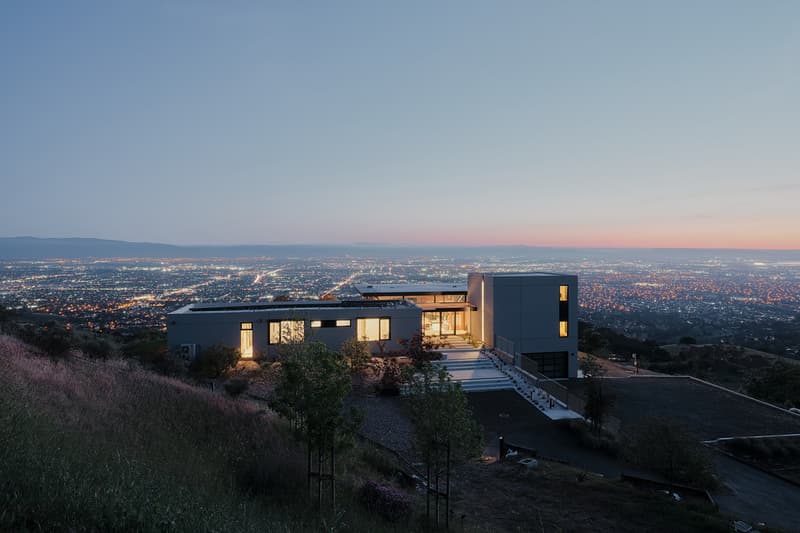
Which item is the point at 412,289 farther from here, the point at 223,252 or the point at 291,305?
the point at 223,252

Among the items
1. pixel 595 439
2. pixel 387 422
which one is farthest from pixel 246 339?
pixel 595 439

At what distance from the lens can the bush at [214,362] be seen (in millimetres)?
17609

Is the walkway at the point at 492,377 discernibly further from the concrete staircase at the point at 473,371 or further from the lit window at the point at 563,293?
the lit window at the point at 563,293

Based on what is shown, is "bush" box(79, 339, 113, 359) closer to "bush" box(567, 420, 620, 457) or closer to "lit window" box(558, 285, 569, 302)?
"bush" box(567, 420, 620, 457)

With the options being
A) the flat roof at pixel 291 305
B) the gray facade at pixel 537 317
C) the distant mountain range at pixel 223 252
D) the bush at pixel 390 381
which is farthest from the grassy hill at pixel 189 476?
the distant mountain range at pixel 223 252

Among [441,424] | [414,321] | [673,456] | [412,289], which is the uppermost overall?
[412,289]

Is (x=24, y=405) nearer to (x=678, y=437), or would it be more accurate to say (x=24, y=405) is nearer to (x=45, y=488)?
(x=45, y=488)

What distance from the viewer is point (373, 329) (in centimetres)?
2208

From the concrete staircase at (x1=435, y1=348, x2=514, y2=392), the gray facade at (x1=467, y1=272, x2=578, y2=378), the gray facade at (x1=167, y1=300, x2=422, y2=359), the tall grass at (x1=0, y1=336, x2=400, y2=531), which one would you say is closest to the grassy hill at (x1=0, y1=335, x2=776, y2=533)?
the tall grass at (x1=0, y1=336, x2=400, y2=531)

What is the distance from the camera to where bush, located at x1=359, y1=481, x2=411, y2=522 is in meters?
7.11

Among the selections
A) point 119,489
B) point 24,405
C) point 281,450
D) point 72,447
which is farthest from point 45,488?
point 281,450

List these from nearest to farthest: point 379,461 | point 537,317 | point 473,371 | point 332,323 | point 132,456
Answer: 1. point 132,456
2. point 379,461
3. point 473,371
4. point 332,323
5. point 537,317

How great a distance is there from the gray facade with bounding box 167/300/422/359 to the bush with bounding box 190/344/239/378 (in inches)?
76.1

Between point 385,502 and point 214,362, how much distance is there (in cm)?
1285
